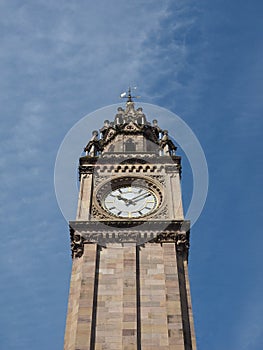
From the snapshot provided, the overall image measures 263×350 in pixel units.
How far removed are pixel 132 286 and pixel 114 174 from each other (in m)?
10.8

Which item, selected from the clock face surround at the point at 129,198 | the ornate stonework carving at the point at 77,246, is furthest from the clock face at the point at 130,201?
the ornate stonework carving at the point at 77,246

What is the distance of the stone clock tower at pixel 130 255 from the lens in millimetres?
30625

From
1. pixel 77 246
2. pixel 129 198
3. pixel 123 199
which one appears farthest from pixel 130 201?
pixel 77 246

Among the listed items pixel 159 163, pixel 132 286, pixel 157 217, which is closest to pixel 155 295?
pixel 132 286

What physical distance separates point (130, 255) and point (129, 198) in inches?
236

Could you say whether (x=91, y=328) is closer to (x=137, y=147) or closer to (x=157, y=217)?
(x=157, y=217)

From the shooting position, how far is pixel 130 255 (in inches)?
1361

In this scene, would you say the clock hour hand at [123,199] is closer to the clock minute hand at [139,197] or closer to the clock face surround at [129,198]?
the clock face surround at [129,198]

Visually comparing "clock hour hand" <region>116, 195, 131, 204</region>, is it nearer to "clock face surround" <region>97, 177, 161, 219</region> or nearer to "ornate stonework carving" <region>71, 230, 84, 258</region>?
"clock face surround" <region>97, 177, 161, 219</region>

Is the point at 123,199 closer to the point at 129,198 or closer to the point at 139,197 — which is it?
the point at 129,198

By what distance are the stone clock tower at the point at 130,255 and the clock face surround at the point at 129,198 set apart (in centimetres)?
6

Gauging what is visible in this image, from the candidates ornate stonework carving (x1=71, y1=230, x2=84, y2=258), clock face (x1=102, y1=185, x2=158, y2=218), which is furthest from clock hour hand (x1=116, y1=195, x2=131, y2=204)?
ornate stonework carving (x1=71, y1=230, x2=84, y2=258)

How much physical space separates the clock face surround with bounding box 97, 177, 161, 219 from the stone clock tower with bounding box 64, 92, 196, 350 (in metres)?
0.06

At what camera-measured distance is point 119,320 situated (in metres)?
31.2
